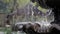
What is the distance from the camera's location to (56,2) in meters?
2.36

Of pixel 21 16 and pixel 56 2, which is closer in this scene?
pixel 56 2

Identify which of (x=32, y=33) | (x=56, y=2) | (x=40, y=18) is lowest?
(x=32, y=33)

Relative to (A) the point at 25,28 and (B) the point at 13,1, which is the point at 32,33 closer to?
(A) the point at 25,28

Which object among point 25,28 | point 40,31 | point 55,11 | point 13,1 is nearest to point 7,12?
point 13,1

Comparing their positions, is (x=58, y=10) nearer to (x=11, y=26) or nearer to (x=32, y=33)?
(x=32, y=33)

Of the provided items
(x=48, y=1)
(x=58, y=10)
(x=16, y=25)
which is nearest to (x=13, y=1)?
(x=16, y=25)

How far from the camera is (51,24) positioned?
2523 millimetres

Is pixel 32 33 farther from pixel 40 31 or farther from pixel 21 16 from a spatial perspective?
pixel 21 16

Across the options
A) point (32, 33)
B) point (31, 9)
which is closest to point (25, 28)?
point (32, 33)

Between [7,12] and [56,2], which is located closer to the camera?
[56,2]

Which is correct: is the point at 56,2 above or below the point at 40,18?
above

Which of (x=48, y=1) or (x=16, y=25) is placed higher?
(x=48, y=1)

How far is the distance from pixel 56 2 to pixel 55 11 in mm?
189

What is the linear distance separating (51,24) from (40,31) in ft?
0.70
